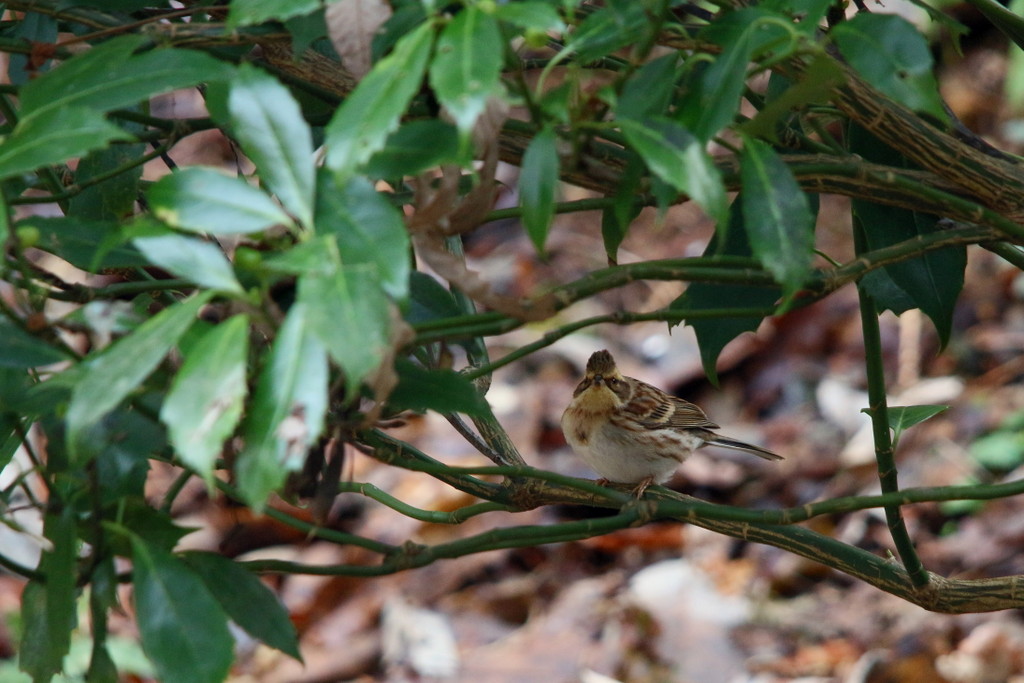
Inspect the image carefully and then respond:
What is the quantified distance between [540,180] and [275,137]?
273 millimetres

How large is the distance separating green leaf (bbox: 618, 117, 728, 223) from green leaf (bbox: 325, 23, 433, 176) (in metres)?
0.23

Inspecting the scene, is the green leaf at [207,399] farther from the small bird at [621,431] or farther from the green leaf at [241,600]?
the small bird at [621,431]

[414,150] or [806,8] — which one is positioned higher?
[806,8]

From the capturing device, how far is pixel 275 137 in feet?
3.87

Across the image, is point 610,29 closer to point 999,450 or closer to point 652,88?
point 652,88

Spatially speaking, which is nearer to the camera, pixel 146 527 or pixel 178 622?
pixel 178 622

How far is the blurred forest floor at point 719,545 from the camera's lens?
4711 millimetres

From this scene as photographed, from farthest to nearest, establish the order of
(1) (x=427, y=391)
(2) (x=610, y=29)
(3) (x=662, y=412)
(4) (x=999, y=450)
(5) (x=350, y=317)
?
1. (4) (x=999, y=450)
2. (3) (x=662, y=412)
3. (1) (x=427, y=391)
4. (2) (x=610, y=29)
5. (5) (x=350, y=317)

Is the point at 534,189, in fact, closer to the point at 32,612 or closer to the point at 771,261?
the point at 771,261

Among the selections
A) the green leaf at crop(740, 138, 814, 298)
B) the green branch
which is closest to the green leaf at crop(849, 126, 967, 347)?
the green branch

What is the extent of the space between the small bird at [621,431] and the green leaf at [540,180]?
2.73 meters

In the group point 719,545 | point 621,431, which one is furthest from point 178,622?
point 719,545

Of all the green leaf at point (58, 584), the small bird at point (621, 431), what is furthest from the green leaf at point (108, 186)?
the small bird at point (621, 431)

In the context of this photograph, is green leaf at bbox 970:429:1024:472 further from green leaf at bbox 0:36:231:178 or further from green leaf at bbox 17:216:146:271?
green leaf at bbox 0:36:231:178
